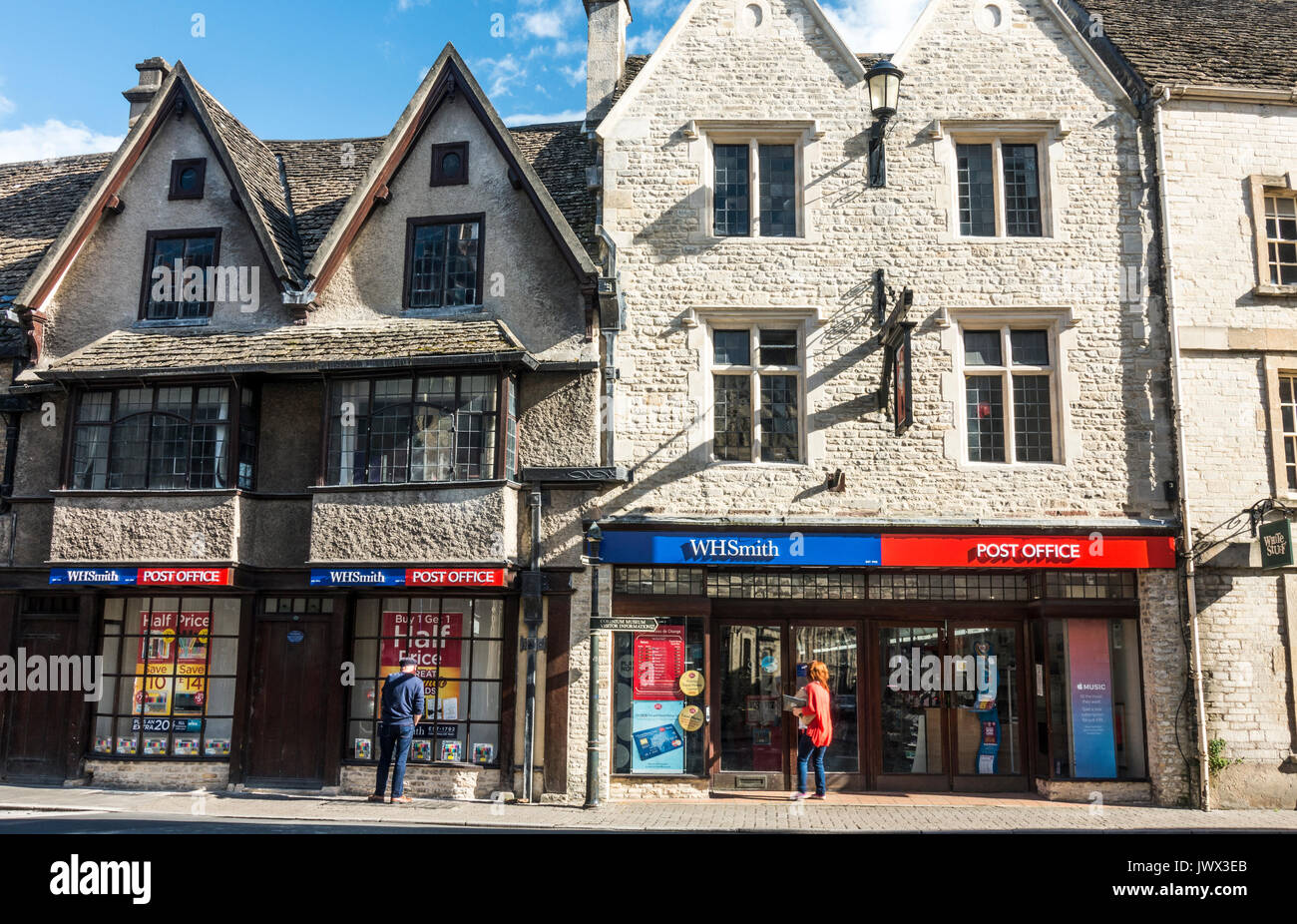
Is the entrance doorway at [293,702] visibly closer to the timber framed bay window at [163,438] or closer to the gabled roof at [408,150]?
the timber framed bay window at [163,438]

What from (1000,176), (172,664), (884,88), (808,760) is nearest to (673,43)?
(884,88)

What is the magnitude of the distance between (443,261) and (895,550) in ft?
25.9

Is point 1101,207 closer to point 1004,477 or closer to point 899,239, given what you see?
point 899,239

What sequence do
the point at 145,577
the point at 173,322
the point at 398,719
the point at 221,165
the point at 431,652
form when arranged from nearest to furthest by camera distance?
the point at 398,719 < the point at 145,577 < the point at 431,652 < the point at 173,322 < the point at 221,165

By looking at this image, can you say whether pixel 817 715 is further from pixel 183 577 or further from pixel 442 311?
pixel 183 577

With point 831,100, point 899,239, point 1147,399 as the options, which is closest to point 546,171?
point 831,100

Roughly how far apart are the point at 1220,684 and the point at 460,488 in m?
10.6

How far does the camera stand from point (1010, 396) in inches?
600

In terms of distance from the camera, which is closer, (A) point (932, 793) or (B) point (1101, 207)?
(A) point (932, 793)

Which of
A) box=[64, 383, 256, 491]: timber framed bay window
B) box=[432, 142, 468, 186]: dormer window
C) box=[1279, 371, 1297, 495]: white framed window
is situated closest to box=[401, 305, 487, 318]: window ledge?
box=[432, 142, 468, 186]: dormer window

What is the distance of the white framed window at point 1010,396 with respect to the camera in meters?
15.2

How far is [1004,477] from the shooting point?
15.0 m

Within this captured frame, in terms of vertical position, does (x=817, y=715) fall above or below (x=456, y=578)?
below

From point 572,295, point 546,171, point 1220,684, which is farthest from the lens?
point 546,171
